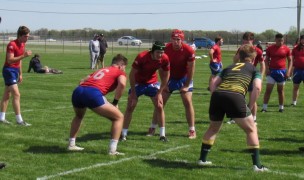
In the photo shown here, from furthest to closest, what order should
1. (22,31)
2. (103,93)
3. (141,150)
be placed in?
(22,31)
(141,150)
(103,93)

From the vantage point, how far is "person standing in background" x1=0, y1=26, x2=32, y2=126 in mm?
11125

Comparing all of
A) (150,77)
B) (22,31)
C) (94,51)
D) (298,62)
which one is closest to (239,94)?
(150,77)

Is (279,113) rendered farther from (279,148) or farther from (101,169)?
(101,169)

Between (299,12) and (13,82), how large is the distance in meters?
50.3

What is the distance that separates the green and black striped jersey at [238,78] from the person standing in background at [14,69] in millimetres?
5194

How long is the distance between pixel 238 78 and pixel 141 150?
2.55m

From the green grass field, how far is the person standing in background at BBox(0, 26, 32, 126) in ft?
1.20

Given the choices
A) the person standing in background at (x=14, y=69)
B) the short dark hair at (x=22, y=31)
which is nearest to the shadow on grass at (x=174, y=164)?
the person standing in background at (x=14, y=69)

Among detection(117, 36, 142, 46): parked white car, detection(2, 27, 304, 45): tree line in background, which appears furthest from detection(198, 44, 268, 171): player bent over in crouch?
detection(117, 36, 142, 46): parked white car

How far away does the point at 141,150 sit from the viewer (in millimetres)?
9172

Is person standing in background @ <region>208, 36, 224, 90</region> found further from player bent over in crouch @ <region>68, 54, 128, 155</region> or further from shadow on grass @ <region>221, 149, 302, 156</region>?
player bent over in crouch @ <region>68, 54, 128, 155</region>

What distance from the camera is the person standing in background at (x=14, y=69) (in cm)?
1112

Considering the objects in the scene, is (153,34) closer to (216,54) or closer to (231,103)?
(216,54)

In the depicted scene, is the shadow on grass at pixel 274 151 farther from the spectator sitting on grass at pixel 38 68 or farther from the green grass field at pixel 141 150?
the spectator sitting on grass at pixel 38 68
